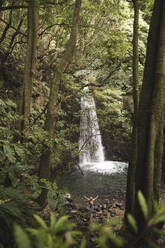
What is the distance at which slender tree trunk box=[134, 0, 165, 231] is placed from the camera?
109 inches

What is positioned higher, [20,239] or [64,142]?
[20,239]

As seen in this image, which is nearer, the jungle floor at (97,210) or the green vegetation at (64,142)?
the green vegetation at (64,142)

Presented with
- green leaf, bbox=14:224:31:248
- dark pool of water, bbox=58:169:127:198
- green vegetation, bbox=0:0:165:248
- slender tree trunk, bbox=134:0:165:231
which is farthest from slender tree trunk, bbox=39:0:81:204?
green leaf, bbox=14:224:31:248

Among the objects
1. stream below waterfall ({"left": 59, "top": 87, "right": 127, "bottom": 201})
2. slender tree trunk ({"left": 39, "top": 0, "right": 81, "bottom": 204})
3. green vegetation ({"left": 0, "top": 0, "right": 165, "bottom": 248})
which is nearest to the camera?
green vegetation ({"left": 0, "top": 0, "right": 165, "bottom": 248})

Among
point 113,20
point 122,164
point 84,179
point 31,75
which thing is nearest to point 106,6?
point 113,20

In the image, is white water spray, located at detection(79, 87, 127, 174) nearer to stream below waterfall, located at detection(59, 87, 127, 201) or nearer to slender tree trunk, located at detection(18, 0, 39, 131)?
stream below waterfall, located at detection(59, 87, 127, 201)

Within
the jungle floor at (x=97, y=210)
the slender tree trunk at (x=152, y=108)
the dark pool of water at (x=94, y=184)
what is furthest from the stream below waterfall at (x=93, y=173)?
the slender tree trunk at (x=152, y=108)

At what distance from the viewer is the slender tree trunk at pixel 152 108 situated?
2.78m

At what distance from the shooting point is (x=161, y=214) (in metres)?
0.64

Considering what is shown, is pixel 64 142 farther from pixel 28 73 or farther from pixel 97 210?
pixel 28 73

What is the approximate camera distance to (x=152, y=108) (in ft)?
9.32

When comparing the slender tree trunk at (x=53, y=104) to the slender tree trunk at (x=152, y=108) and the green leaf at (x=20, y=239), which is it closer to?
the slender tree trunk at (x=152, y=108)

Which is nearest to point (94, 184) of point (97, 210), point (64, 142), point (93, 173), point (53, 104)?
point (93, 173)

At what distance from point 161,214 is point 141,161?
2.32 m
